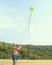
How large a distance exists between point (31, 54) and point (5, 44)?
360cm

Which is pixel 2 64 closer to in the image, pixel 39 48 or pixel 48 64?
pixel 48 64

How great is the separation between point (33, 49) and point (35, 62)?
14221mm

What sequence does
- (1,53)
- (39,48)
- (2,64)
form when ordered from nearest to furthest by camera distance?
(2,64)
(1,53)
(39,48)

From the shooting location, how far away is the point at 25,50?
32406 millimetres

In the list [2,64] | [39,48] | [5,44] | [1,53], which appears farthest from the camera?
[39,48]

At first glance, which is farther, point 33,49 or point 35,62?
point 33,49

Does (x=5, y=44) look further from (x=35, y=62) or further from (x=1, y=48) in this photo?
(x=35, y=62)

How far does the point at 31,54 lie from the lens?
32.0 metres

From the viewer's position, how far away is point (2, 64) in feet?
68.2

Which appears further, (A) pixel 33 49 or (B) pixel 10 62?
(A) pixel 33 49

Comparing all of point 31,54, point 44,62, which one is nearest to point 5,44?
point 31,54

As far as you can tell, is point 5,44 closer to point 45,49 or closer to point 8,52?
point 8,52

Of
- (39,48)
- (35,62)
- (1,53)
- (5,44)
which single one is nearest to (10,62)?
(35,62)

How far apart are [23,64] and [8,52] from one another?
34.2ft
